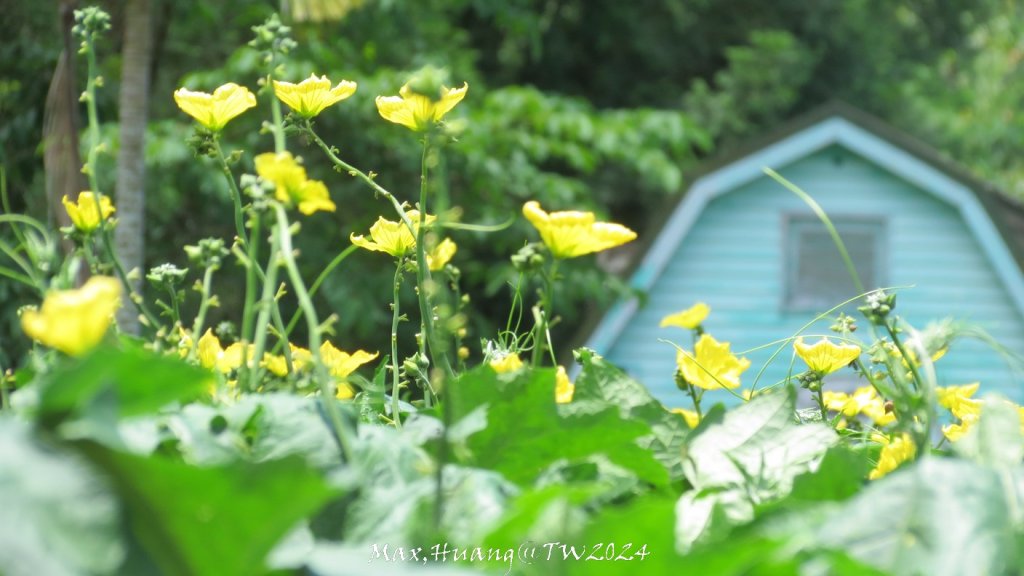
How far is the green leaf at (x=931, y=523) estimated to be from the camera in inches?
22.4

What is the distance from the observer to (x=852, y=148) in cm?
916

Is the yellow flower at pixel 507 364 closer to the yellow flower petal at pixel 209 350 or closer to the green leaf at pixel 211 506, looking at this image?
the yellow flower petal at pixel 209 350

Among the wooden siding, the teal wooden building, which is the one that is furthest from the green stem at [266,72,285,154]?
the wooden siding

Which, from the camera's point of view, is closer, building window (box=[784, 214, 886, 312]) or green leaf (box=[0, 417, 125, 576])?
green leaf (box=[0, 417, 125, 576])

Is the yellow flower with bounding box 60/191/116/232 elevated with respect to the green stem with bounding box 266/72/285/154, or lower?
lower

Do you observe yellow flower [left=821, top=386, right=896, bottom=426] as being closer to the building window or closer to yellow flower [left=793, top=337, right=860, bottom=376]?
yellow flower [left=793, top=337, right=860, bottom=376]

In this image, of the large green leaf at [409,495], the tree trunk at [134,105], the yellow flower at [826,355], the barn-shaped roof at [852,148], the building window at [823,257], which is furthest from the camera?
the building window at [823,257]

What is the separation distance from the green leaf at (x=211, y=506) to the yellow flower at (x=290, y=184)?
24 centimetres

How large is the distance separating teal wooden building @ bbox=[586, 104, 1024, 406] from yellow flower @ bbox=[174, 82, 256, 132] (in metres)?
7.80

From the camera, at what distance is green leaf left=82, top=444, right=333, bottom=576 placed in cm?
52

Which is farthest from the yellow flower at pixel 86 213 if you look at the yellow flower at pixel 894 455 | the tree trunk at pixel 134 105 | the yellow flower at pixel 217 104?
the tree trunk at pixel 134 105

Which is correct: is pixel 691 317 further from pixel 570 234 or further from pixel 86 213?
pixel 86 213

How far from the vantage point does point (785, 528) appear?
63 centimetres

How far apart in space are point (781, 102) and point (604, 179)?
231 cm
